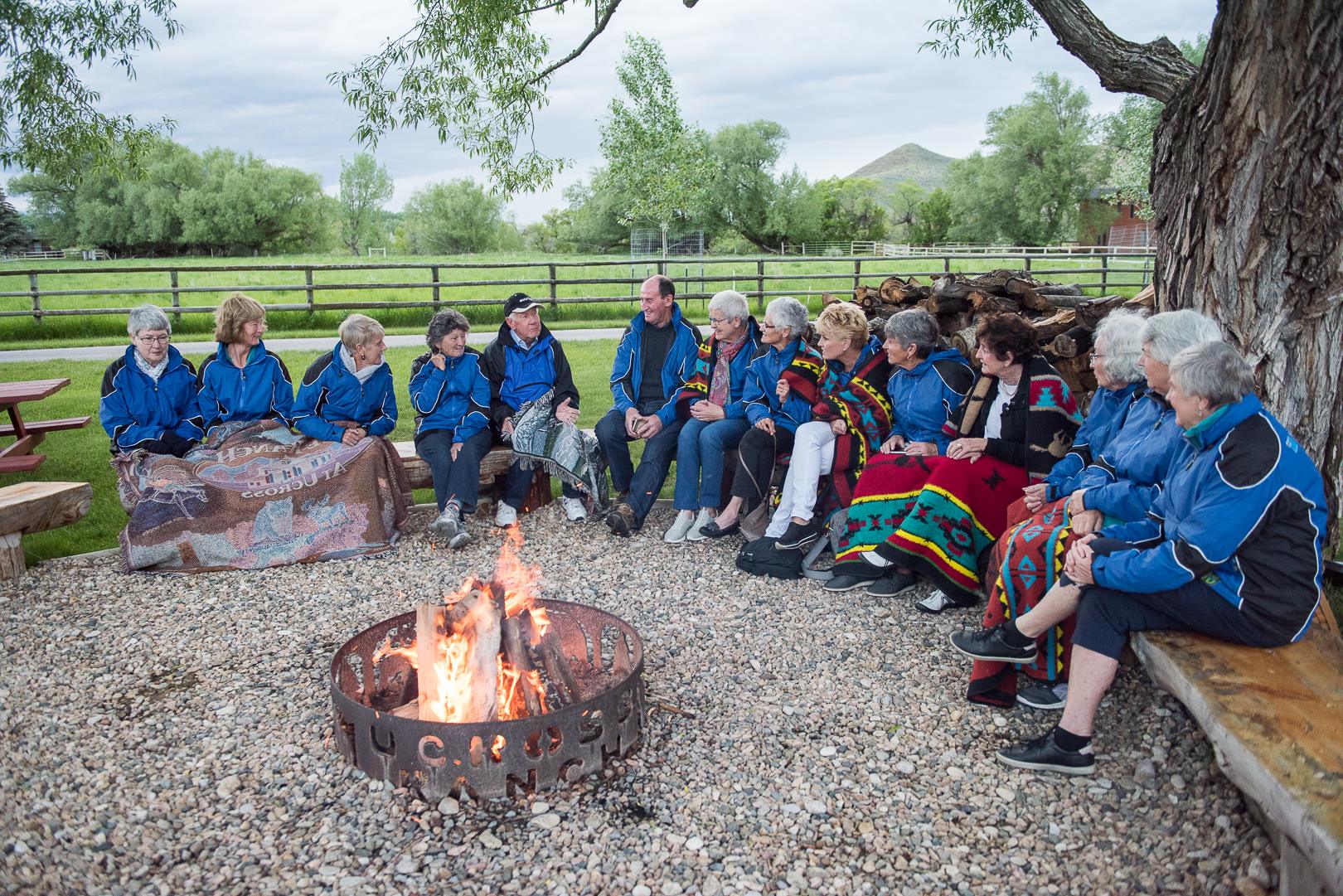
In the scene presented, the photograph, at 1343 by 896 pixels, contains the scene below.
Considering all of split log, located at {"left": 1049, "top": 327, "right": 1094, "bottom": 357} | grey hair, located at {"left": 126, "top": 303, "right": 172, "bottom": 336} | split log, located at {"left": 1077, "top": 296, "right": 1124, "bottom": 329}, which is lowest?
split log, located at {"left": 1049, "top": 327, "right": 1094, "bottom": 357}

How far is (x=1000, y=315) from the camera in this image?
4.14 metres

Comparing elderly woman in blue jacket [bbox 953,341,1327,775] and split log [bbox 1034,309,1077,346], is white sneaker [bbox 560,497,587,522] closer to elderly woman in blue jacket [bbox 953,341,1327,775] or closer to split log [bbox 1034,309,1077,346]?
split log [bbox 1034,309,1077,346]

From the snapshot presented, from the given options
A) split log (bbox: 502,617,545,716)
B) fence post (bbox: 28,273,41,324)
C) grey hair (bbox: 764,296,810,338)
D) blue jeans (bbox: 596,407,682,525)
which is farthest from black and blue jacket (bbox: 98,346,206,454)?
fence post (bbox: 28,273,41,324)

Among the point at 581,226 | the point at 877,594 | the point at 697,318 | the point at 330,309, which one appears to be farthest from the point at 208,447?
the point at 581,226

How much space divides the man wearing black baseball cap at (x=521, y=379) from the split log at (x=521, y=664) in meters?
2.39

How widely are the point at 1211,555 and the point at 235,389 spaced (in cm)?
459

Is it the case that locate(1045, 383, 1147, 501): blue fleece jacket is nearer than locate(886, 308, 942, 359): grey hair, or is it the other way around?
locate(1045, 383, 1147, 501): blue fleece jacket

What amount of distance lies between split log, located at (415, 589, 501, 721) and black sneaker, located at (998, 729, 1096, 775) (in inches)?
63.0

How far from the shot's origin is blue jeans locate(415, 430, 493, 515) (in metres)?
5.21

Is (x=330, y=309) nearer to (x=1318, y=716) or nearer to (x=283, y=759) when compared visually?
(x=283, y=759)

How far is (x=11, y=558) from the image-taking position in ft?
15.0

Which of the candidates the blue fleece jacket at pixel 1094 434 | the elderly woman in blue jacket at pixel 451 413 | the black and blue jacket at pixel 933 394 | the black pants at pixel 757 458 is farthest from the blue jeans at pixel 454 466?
the blue fleece jacket at pixel 1094 434

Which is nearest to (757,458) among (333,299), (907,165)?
(333,299)

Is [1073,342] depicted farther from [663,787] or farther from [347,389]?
[347,389]
